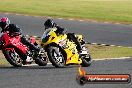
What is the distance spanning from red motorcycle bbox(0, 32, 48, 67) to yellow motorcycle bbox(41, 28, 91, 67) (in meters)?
0.43

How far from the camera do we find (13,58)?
57.1ft

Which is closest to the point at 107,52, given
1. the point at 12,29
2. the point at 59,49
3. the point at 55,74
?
the point at 59,49

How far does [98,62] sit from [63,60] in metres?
2.35

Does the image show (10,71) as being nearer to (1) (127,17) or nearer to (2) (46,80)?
(2) (46,80)

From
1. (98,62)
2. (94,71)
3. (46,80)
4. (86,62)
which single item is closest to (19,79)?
(46,80)

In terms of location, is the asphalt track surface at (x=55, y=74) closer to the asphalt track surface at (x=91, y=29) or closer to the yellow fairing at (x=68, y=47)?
the yellow fairing at (x=68, y=47)

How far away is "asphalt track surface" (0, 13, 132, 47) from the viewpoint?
94.6 ft

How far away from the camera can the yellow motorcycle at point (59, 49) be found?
17469 millimetres

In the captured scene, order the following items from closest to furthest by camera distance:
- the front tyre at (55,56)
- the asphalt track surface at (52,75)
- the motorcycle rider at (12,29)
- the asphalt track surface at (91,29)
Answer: the asphalt track surface at (52,75), the front tyre at (55,56), the motorcycle rider at (12,29), the asphalt track surface at (91,29)

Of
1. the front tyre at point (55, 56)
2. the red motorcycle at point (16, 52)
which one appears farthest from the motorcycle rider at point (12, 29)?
the front tyre at point (55, 56)

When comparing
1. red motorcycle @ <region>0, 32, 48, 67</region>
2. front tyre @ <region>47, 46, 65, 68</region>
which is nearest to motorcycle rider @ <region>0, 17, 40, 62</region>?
red motorcycle @ <region>0, 32, 48, 67</region>

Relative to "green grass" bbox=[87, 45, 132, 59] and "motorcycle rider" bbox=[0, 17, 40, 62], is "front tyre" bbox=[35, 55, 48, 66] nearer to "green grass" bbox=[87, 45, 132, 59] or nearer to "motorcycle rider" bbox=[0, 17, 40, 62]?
"motorcycle rider" bbox=[0, 17, 40, 62]

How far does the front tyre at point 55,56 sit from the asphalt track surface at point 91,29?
33.4 feet

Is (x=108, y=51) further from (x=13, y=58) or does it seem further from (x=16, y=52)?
(x=13, y=58)
